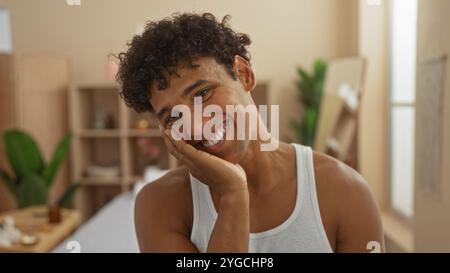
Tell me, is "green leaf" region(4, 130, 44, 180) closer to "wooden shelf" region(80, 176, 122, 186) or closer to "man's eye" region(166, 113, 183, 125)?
"wooden shelf" region(80, 176, 122, 186)

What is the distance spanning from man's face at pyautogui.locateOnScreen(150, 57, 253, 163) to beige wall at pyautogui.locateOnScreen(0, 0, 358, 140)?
59 mm

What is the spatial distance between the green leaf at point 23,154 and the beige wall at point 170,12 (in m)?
1.64

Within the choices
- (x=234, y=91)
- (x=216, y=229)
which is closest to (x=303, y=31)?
(x=234, y=91)

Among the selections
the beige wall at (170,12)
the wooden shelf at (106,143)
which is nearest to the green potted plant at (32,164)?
the wooden shelf at (106,143)

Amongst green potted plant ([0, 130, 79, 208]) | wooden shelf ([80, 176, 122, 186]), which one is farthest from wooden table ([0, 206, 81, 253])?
wooden shelf ([80, 176, 122, 186])

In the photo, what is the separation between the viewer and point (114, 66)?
0.47m

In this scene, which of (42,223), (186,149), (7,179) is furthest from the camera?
(42,223)

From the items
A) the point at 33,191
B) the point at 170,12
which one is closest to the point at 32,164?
the point at 33,191

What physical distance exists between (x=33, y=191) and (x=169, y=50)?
1.82m

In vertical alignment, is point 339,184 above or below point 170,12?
below

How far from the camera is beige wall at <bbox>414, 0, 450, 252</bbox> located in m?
0.50

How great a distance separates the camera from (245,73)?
439mm

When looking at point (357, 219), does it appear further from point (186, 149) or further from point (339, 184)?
point (186, 149)
